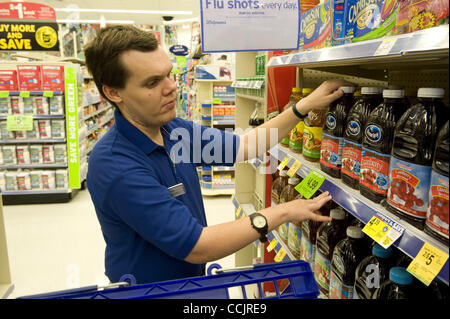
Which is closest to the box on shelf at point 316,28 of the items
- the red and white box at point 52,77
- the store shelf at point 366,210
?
the store shelf at point 366,210

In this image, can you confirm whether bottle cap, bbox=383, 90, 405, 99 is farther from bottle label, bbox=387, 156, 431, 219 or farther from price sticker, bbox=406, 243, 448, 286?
price sticker, bbox=406, 243, 448, 286

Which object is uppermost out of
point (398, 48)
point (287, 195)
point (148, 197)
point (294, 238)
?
point (398, 48)

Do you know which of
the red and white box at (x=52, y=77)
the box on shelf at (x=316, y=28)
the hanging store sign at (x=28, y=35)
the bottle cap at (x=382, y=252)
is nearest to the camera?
the bottle cap at (x=382, y=252)

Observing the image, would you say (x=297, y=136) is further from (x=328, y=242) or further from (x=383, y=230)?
(x=383, y=230)

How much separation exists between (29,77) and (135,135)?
4.82 meters

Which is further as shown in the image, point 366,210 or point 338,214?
point 338,214

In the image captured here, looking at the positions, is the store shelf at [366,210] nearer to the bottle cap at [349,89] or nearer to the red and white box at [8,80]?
the bottle cap at [349,89]

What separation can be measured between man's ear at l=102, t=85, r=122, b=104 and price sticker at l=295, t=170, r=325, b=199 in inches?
33.7

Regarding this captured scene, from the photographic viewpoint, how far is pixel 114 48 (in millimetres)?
1359

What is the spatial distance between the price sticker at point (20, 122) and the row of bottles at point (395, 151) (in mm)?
5067

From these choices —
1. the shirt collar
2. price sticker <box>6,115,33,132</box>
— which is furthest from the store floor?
the shirt collar

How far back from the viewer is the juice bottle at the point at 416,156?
981 mm

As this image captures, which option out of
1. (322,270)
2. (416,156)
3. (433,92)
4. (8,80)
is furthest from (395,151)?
(8,80)

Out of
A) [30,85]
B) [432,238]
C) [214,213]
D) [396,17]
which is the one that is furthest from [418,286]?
[30,85]
